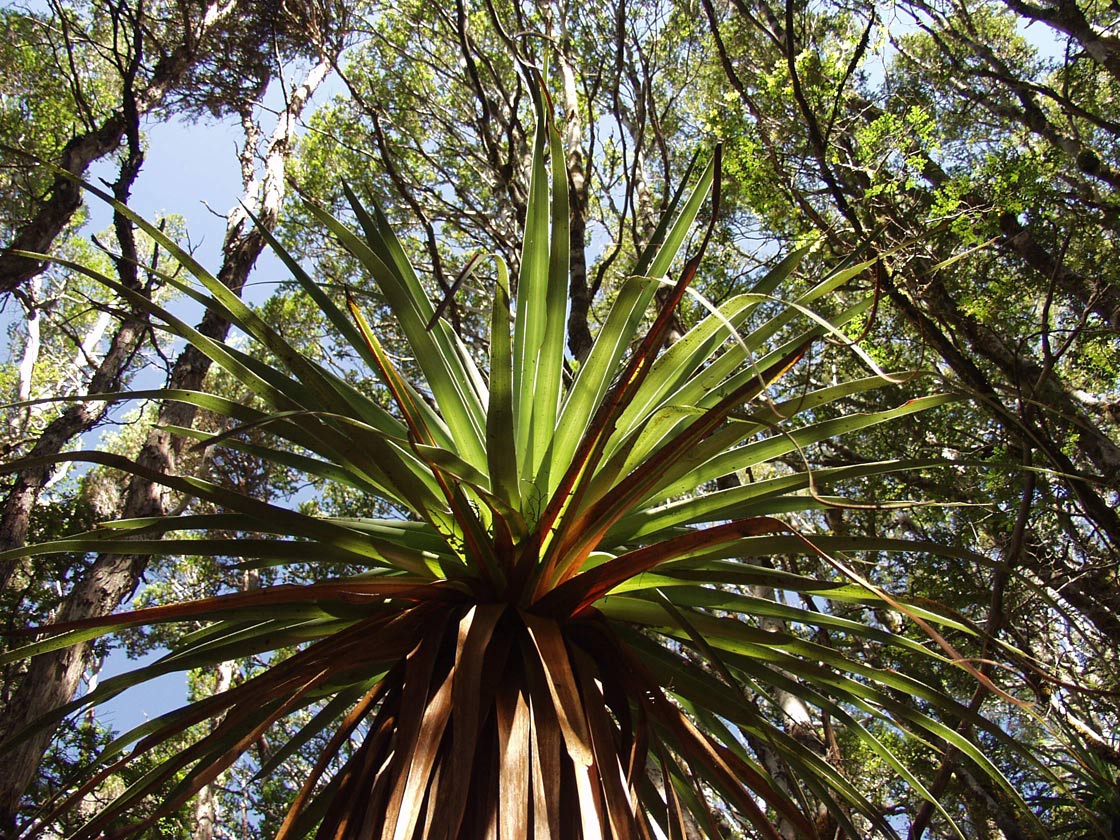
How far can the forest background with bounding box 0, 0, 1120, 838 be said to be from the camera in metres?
2.87

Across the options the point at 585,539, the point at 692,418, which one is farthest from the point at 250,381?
the point at 692,418

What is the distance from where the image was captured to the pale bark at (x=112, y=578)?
2764 millimetres

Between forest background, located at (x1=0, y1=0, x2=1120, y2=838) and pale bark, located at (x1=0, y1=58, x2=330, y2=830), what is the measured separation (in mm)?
17

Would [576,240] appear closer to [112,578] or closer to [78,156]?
[112,578]

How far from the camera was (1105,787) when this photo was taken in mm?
1941

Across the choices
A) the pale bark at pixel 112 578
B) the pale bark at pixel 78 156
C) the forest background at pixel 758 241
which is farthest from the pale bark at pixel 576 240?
the pale bark at pixel 78 156

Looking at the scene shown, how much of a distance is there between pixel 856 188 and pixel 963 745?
4.19 meters

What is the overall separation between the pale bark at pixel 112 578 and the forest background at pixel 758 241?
17 millimetres

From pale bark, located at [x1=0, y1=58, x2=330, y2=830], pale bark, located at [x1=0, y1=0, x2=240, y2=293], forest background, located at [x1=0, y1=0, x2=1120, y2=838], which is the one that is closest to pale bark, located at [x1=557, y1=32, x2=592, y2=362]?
forest background, located at [x1=0, y1=0, x2=1120, y2=838]

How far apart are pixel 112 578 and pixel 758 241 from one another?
601 cm

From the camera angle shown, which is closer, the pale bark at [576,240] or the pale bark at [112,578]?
the pale bark at [112,578]

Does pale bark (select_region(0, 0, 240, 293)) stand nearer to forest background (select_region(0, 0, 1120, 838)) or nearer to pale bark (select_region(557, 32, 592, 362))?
forest background (select_region(0, 0, 1120, 838))

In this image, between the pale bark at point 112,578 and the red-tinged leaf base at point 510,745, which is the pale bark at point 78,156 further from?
the red-tinged leaf base at point 510,745

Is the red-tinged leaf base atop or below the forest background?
below
